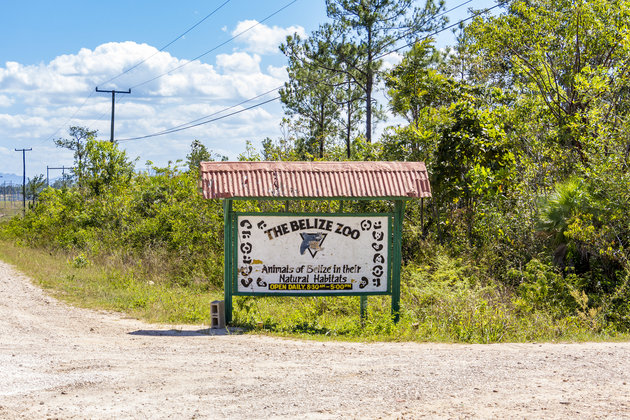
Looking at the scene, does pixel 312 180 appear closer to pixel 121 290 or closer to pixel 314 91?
pixel 121 290

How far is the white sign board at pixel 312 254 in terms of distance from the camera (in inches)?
391

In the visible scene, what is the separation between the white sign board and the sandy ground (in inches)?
48.9

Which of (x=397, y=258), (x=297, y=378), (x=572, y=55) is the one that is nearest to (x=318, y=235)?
(x=397, y=258)

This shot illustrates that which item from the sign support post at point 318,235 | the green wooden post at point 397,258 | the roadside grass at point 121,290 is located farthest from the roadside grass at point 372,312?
the sign support post at point 318,235

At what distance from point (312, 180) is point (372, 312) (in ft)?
8.76

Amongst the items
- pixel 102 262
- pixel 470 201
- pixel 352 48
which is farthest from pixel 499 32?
pixel 102 262

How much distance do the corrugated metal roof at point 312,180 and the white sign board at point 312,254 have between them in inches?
23.1

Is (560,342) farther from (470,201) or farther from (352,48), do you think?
(352,48)

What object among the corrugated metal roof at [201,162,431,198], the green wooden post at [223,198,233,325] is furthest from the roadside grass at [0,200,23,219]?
the corrugated metal roof at [201,162,431,198]

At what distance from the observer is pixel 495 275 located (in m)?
12.6

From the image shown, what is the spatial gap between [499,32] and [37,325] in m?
14.8

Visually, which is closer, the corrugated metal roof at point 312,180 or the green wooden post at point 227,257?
the corrugated metal roof at point 312,180

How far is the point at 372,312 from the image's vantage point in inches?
406

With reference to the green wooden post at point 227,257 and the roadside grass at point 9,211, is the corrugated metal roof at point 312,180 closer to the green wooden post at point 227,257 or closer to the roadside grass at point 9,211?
the green wooden post at point 227,257
